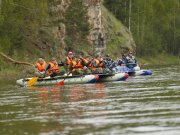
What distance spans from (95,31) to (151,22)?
28.6 meters

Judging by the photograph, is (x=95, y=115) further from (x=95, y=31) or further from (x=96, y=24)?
(x=96, y=24)

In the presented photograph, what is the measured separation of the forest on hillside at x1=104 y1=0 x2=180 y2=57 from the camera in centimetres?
8588

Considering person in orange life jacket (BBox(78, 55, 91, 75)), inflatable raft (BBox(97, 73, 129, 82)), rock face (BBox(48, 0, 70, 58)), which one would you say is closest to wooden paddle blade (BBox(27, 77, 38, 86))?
person in orange life jacket (BBox(78, 55, 91, 75))

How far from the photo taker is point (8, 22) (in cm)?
4747

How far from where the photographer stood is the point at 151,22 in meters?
95.3

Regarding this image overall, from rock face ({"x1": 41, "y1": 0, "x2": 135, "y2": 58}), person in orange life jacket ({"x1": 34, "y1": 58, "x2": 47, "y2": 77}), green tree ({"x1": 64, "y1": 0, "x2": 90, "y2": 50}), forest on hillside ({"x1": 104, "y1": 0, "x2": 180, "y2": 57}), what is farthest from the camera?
forest on hillside ({"x1": 104, "y1": 0, "x2": 180, "y2": 57})

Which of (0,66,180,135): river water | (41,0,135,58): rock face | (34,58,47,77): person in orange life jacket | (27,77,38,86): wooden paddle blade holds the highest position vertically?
(41,0,135,58): rock face

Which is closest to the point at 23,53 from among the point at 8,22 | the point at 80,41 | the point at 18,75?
the point at 8,22

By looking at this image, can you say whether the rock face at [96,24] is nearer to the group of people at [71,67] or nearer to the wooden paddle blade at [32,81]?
the group of people at [71,67]

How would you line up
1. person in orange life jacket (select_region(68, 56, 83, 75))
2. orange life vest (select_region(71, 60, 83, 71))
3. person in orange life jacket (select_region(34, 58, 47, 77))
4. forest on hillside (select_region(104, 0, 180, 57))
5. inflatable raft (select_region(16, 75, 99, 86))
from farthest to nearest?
forest on hillside (select_region(104, 0, 180, 57))
orange life vest (select_region(71, 60, 83, 71))
person in orange life jacket (select_region(68, 56, 83, 75))
person in orange life jacket (select_region(34, 58, 47, 77))
inflatable raft (select_region(16, 75, 99, 86))

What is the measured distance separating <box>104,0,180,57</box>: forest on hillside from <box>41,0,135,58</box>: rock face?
5206 mm

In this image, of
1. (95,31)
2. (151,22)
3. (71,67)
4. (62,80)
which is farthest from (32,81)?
(151,22)

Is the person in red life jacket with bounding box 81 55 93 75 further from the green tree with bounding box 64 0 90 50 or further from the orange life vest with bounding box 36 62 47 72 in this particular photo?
the green tree with bounding box 64 0 90 50

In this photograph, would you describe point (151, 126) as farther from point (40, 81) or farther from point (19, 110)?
point (40, 81)
